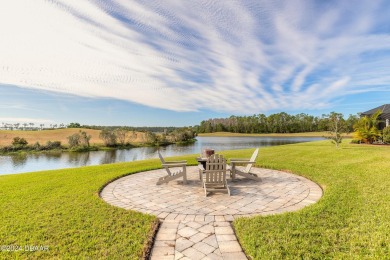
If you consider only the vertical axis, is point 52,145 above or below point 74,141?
below

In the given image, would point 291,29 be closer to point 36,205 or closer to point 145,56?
point 145,56

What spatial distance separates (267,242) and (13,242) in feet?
12.1

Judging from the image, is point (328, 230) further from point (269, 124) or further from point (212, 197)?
point (269, 124)

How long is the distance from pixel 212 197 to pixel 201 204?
580 millimetres

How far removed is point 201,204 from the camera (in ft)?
15.6

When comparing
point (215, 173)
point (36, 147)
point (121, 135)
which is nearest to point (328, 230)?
point (215, 173)

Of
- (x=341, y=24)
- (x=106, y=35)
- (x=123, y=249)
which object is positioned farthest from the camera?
(x=341, y=24)

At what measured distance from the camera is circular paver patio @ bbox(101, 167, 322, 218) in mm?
4344

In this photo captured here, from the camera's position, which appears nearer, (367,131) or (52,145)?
(367,131)

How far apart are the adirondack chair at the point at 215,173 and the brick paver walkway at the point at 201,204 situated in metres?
0.27

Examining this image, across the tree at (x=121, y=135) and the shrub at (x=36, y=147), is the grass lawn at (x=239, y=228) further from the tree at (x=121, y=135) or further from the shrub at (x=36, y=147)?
the tree at (x=121, y=135)

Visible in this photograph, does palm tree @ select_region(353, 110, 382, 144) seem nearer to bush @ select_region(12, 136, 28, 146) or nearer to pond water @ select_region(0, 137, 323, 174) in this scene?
pond water @ select_region(0, 137, 323, 174)

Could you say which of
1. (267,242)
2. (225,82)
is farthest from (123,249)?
(225,82)

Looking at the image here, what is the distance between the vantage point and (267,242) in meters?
3.05
